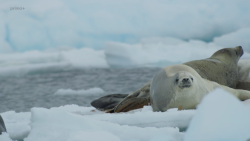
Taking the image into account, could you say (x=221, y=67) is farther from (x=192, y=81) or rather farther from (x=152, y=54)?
(x=152, y=54)

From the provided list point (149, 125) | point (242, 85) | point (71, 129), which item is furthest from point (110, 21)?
point (71, 129)

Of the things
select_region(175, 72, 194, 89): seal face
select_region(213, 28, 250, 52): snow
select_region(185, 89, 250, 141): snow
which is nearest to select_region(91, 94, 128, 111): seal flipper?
select_region(175, 72, 194, 89): seal face

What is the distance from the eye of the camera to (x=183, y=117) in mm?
2373

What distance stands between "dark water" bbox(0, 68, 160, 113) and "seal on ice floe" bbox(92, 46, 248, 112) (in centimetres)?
314

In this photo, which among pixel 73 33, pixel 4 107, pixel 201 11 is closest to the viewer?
pixel 4 107

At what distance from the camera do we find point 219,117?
153cm

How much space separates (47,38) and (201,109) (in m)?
13.8

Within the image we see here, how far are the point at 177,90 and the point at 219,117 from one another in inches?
56.2

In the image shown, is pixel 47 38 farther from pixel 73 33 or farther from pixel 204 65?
pixel 204 65

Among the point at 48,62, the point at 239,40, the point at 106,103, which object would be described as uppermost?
the point at 239,40

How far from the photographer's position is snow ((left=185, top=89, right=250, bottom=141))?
153 cm

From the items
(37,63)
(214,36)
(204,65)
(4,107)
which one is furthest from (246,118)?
(214,36)

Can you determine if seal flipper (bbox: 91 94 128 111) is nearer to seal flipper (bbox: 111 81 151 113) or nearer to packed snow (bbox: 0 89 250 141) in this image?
seal flipper (bbox: 111 81 151 113)

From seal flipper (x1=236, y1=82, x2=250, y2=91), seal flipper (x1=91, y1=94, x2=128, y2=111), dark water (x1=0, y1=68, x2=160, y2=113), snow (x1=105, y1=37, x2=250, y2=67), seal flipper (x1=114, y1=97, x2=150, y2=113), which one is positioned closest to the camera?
seal flipper (x1=114, y1=97, x2=150, y2=113)
